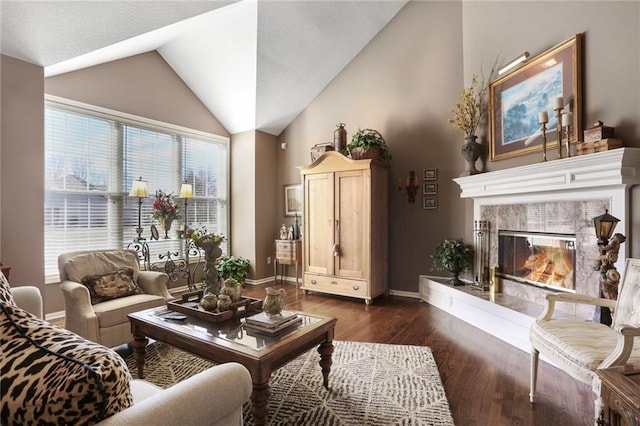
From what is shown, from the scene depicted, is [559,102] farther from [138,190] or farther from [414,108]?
[138,190]

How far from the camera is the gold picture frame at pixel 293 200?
569 centimetres

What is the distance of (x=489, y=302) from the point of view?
329 centimetres

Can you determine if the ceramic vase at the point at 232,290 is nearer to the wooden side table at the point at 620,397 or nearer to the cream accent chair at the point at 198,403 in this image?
the cream accent chair at the point at 198,403

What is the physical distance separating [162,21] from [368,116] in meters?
2.96

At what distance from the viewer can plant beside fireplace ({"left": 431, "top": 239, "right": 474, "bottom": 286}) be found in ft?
13.1

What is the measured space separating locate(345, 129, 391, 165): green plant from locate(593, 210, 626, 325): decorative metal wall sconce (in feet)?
8.49

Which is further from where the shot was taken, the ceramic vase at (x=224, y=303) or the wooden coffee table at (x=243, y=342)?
the ceramic vase at (x=224, y=303)

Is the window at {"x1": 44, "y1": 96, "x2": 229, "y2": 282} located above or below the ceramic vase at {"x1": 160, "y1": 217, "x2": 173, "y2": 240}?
above

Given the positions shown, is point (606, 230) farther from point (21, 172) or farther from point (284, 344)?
point (21, 172)

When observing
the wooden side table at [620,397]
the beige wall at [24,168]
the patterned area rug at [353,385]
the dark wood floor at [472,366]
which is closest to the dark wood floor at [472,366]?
the dark wood floor at [472,366]

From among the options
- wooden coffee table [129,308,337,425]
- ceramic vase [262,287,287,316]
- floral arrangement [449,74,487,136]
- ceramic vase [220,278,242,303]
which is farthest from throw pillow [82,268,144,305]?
floral arrangement [449,74,487,136]

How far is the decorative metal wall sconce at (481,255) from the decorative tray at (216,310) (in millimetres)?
2779

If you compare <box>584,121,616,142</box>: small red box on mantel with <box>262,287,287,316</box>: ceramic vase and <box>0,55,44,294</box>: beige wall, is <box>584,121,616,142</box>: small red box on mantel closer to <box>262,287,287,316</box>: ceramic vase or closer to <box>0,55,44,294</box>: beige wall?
<box>262,287,287,316</box>: ceramic vase

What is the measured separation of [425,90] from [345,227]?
7.22 feet
